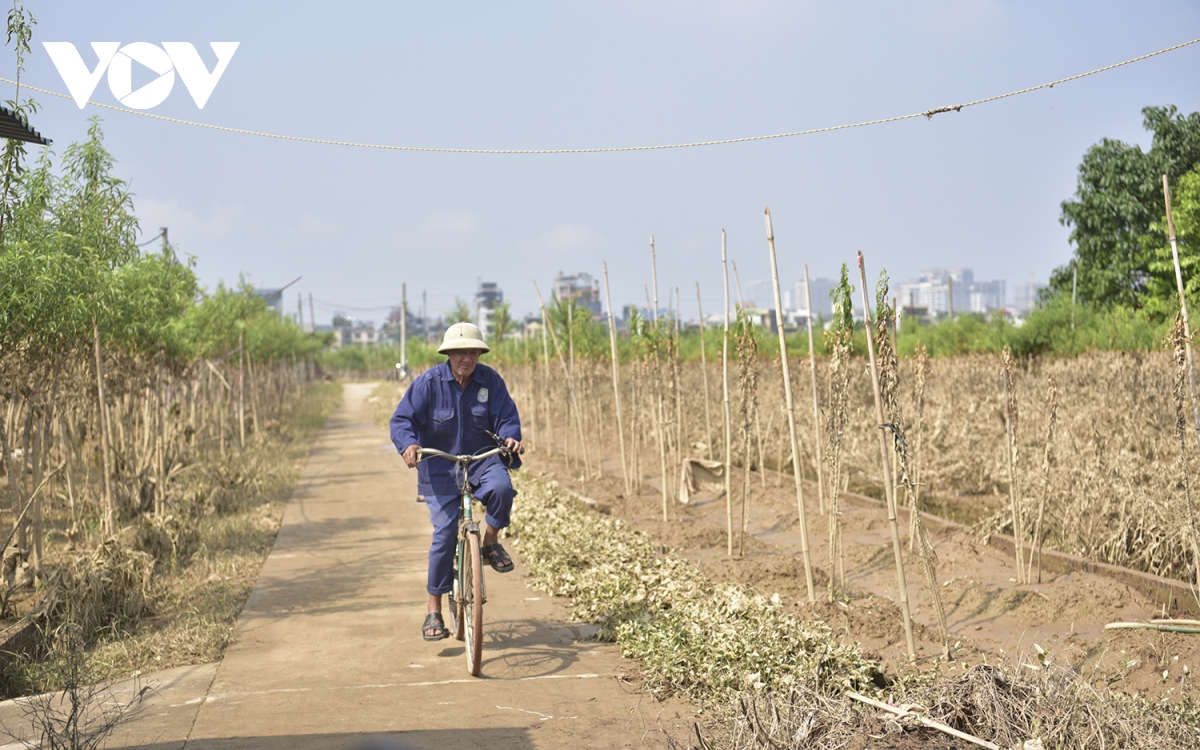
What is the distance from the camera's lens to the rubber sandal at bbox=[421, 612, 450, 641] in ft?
19.5

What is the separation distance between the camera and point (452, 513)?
19.4 ft

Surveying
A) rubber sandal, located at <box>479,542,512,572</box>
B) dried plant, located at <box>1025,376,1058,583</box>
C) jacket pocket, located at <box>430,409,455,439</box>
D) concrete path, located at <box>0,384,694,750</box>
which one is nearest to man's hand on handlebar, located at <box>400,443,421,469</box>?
jacket pocket, located at <box>430,409,455,439</box>

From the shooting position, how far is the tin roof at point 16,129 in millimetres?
5164

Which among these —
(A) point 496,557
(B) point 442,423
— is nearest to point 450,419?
(B) point 442,423

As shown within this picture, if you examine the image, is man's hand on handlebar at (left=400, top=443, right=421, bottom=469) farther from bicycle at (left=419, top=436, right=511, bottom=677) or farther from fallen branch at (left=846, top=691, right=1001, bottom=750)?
Result: fallen branch at (left=846, top=691, right=1001, bottom=750)

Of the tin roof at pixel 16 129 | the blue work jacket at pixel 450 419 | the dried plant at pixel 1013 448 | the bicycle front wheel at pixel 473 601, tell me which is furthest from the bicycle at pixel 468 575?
the dried plant at pixel 1013 448

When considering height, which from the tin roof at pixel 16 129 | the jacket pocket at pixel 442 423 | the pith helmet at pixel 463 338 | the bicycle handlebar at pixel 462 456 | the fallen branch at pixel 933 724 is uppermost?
the tin roof at pixel 16 129

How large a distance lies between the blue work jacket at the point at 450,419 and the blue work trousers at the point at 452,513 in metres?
0.07

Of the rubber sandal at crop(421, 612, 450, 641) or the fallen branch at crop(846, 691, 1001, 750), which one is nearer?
the fallen branch at crop(846, 691, 1001, 750)

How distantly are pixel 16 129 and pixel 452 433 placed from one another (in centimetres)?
284

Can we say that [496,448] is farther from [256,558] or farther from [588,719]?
[256,558]

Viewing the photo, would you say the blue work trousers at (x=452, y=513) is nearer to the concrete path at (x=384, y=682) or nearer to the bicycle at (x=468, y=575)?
the bicycle at (x=468, y=575)

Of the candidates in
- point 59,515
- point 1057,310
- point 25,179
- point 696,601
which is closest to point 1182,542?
point 696,601

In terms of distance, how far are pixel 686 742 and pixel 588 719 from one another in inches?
23.8
